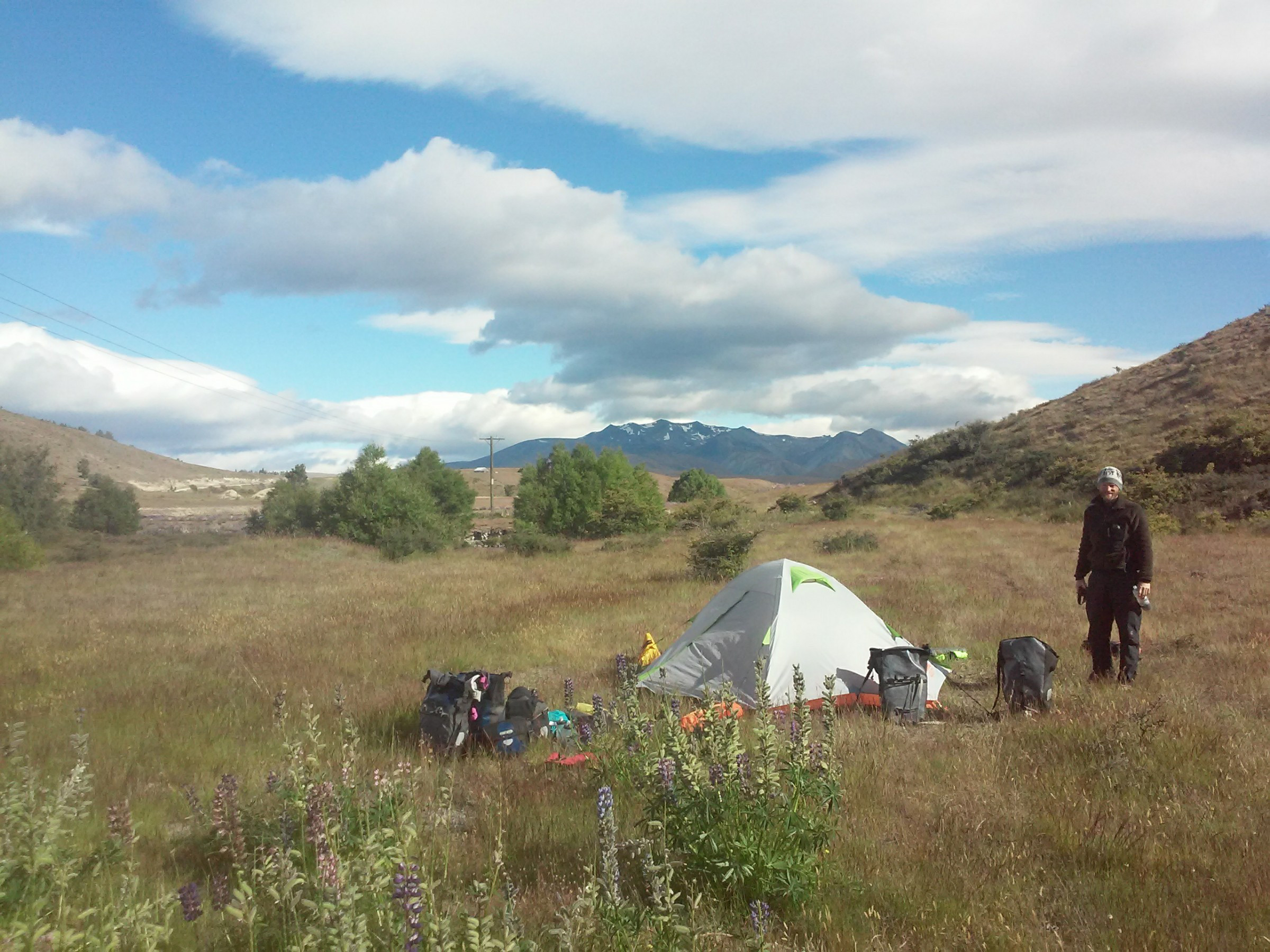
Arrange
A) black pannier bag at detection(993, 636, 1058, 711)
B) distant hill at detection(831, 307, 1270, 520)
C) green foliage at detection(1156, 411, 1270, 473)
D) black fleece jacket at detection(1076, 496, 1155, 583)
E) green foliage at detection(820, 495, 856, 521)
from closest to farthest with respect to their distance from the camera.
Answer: black pannier bag at detection(993, 636, 1058, 711), black fleece jacket at detection(1076, 496, 1155, 583), distant hill at detection(831, 307, 1270, 520), green foliage at detection(1156, 411, 1270, 473), green foliage at detection(820, 495, 856, 521)

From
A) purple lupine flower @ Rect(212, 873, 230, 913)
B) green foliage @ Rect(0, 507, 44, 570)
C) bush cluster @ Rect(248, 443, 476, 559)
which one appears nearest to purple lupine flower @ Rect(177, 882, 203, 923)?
purple lupine flower @ Rect(212, 873, 230, 913)

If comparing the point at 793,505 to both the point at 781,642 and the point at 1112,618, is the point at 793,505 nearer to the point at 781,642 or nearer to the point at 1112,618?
the point at 1112,618

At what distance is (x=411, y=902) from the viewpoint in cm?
227

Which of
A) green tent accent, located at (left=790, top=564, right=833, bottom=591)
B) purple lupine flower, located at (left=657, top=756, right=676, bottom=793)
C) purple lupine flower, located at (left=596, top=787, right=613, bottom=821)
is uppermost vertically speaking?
green tent accent, located at (left=790, top=564, right=833, bottom=591)

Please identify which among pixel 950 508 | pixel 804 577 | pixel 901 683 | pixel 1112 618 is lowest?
pixel 901 683

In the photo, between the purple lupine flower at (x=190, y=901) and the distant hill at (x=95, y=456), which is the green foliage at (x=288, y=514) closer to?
the distant hill at (x=95, y=456)

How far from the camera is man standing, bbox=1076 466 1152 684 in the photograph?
7387mm

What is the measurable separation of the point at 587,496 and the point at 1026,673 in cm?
4485

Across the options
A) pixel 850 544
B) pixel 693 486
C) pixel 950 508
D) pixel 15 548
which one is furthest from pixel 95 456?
pixel 850 544

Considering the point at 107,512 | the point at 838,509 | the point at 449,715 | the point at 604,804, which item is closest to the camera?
the point at 604,804

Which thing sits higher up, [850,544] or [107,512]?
[850,544]

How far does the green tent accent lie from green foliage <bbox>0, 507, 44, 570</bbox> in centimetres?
2579

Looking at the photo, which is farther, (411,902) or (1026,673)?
(1026,673)

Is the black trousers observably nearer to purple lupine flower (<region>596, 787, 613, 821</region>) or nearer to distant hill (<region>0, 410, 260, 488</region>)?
purple lupine flower (<region>596, 787, 613, 821</region>)
